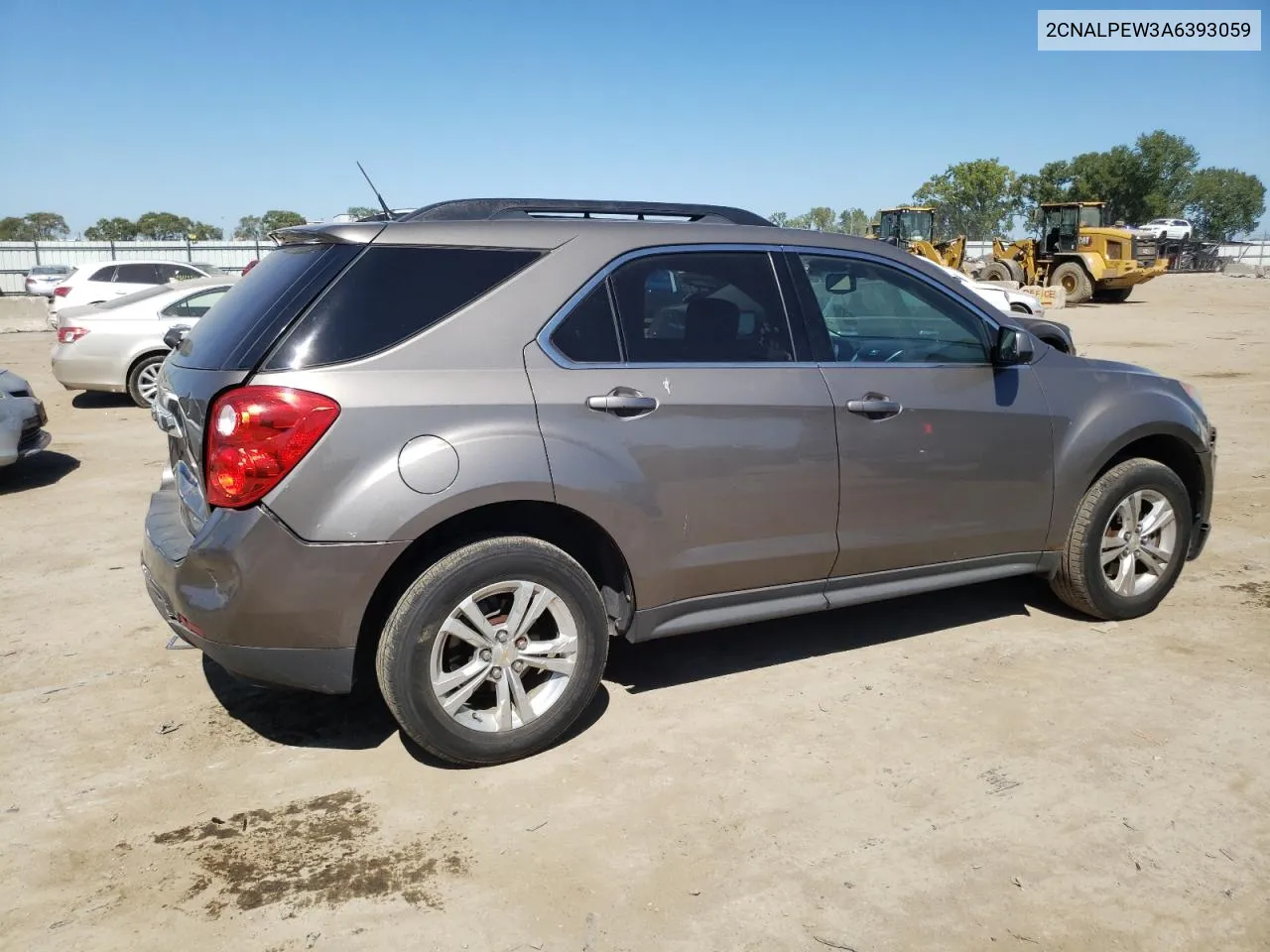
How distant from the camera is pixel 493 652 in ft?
11.6

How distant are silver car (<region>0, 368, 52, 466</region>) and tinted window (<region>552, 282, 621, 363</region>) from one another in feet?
20.2

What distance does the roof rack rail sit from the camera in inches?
151

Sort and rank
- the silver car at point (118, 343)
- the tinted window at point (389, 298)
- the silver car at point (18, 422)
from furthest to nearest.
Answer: the silver car at point (118, 343) < the silver car at point (18, 422) < the tinted window at point (389, 298)

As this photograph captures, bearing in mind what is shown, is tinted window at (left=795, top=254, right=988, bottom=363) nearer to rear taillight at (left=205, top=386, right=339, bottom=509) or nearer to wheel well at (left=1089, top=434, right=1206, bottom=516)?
wheel well at (left=1089, top=434, right=1206, bottom=516)

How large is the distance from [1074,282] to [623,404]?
3101 cm

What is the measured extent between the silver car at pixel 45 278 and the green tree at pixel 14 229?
135 feet

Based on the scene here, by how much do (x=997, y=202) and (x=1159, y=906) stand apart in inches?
3158

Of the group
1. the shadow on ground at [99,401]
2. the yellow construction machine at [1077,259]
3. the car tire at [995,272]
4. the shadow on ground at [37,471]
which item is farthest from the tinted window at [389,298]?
the car tire at [995,272]

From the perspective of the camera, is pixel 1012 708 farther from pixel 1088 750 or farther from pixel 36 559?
pixel 36 559

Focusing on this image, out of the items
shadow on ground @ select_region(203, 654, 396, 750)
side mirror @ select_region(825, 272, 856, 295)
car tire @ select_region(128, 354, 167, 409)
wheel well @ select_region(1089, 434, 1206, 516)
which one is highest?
side mirror @ select_region(825, 272, 856, 295)

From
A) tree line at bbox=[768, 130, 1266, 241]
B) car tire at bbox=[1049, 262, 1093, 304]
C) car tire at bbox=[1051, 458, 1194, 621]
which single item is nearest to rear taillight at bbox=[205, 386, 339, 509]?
car tire at bbox=[1051, 458, 1194, 621]

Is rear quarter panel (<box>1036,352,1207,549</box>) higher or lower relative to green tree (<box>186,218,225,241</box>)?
lower

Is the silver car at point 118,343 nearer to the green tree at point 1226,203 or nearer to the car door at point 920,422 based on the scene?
the car door at point 920,422

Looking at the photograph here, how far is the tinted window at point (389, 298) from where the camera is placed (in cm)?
331
